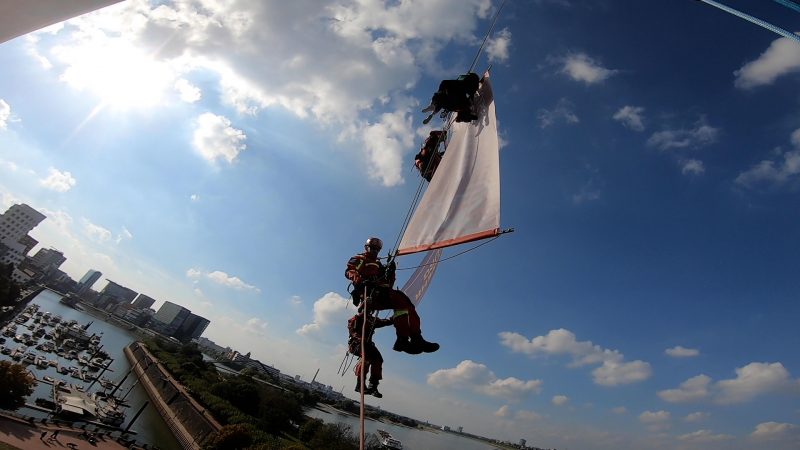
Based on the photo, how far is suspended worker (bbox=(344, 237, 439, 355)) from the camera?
566cm

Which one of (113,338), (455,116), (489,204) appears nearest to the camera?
(489,204)

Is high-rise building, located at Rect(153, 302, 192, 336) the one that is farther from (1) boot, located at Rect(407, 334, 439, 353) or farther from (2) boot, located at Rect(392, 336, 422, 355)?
(1) boot, located at Rect(407, 334, 439, 353)

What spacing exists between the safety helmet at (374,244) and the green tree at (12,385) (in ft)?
137

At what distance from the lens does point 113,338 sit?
105250mm

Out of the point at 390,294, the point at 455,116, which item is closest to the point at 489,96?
the point at 455,116

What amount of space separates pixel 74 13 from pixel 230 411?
1926 inches

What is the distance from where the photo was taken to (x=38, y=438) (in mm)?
23906

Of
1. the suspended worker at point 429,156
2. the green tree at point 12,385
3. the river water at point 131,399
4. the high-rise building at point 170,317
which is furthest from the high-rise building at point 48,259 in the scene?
the suspended worker at point 429,156

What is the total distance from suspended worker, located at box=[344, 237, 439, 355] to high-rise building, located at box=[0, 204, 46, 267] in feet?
509

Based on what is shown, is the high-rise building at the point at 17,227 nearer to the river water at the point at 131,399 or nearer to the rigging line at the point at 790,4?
the river water at the point at 131,399

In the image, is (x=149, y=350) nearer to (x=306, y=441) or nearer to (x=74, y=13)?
(x=306, y=441)

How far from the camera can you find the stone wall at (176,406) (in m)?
36.5

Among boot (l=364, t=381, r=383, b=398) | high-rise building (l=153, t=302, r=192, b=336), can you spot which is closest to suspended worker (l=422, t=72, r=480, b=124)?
boot (l=364, t=381, r=383, b=398)

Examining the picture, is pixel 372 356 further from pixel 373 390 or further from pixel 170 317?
pixel 170 317
